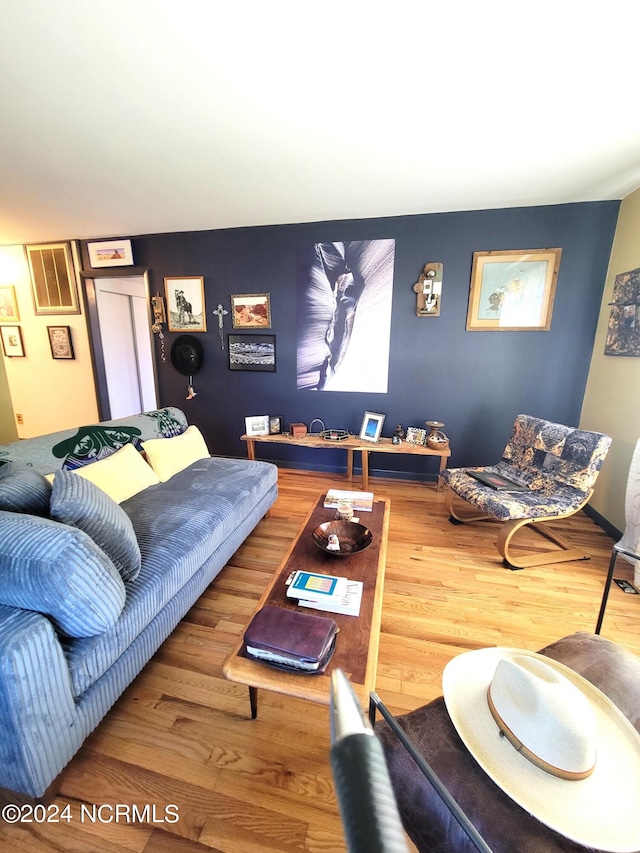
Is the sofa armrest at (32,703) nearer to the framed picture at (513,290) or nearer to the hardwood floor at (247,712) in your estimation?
the hardwood floor at (247,712)

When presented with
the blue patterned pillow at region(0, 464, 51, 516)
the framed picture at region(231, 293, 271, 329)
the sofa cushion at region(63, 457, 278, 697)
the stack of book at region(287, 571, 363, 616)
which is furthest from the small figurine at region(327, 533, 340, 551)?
the framed picture at region(231, 293, 271, 329)

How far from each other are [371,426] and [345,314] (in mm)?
1127

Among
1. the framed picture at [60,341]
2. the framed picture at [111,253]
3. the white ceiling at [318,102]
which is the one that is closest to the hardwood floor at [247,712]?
the white ceiling at [318,102]

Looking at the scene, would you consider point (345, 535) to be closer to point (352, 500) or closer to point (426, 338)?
point (352, 500)

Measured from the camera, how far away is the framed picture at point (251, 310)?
11.3 ft

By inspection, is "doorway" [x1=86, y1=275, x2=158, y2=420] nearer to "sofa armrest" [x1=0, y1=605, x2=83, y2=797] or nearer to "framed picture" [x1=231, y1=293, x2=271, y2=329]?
"framed picture" [x1=231, y1=293, x2=271, y2=329]

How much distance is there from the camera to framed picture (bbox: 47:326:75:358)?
4.02 m

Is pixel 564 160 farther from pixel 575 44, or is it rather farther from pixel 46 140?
pixel 46 140

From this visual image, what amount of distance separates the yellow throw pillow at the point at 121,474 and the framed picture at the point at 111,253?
2615mm

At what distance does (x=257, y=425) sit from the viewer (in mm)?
3463

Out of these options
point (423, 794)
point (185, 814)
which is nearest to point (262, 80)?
point (423, 794)

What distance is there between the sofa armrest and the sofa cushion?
73mm

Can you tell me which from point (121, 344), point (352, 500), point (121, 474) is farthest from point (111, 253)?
point (352, 500)

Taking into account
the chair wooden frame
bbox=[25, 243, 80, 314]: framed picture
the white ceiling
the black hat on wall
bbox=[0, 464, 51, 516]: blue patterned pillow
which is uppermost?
the white ceiling
